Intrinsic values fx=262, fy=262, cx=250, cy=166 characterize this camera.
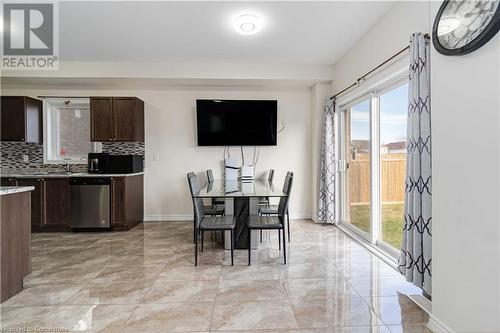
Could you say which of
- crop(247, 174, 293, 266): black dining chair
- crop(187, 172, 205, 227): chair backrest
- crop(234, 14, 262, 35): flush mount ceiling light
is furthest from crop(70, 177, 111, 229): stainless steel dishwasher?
crop(234, 14, 262, 35): flush mount ceiling light

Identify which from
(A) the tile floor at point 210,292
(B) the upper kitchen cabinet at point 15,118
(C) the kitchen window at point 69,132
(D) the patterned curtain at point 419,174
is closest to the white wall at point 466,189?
(D) the patterned curtain at point 419,174

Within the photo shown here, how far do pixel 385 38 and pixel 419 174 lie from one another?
1608 mm

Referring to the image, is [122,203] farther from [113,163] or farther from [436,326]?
[436,326]

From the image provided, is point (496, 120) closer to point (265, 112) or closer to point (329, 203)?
point (329, 203)

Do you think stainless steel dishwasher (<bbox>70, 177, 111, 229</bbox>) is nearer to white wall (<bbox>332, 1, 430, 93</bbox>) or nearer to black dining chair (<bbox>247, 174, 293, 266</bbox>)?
black dining chair (<bbox>247, 174, 293, 266</bbox>)

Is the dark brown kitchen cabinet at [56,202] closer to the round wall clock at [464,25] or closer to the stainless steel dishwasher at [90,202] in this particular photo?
the stainless steel dishwasher at [90,202]

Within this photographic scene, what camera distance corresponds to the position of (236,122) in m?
4.59

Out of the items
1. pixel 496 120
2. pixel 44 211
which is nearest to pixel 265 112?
pixel 496 120

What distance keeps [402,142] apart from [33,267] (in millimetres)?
4098

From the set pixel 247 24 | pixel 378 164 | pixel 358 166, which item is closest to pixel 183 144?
pixel 247 24

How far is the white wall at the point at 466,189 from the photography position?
1297 mm

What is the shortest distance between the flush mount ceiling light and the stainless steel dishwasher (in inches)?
112

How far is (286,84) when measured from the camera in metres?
4.54

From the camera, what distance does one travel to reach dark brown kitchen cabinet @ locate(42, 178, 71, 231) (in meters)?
4.00
